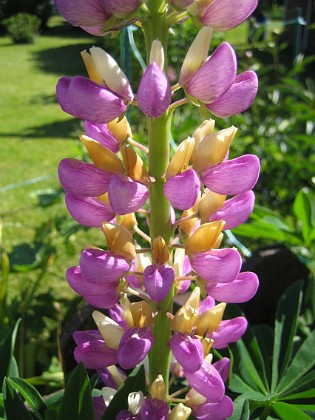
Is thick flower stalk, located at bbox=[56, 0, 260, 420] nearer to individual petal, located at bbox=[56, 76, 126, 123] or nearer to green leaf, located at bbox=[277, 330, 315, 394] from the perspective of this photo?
individual petal, located at bbox=[56, 76, 126, 123]

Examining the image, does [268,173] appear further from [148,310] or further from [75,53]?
[75,53]

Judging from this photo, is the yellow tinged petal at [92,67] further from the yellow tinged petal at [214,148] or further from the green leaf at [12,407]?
the green leaf at [12,407]

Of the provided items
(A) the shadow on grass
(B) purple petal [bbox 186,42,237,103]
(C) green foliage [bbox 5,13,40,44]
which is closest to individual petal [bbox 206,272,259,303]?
(B) purple petal [bbox 186,42,237,103]

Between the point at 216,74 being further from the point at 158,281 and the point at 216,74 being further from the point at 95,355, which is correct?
the point at 95,355

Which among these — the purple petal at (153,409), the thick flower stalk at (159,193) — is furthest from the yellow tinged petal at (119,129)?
the purple petal at (153,409)

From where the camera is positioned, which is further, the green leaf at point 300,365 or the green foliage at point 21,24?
the green foliage at point 21,24

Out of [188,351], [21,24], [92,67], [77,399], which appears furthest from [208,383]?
[21,24]
